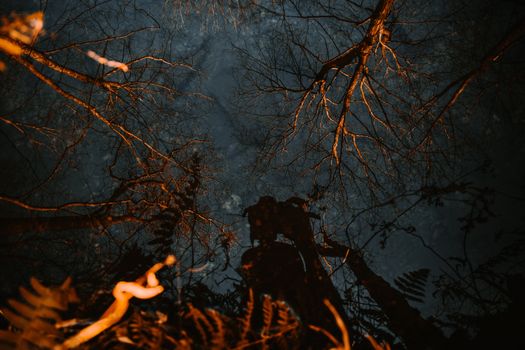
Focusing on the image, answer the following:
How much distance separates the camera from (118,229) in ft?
68.1

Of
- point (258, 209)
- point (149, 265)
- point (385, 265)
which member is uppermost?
point (385, 265)

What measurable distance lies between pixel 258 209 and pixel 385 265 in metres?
27.3

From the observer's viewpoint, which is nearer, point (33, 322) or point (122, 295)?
point (33, 322)

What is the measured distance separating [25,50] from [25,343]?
4.00 meters

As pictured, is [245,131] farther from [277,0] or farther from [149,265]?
[149,265]

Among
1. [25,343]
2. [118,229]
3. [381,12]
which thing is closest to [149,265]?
[25,343]

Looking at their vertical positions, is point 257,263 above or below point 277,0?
below

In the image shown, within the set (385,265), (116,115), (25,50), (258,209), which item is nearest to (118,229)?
(116,115)

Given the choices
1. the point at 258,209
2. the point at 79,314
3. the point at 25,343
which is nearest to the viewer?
the point at 25,343

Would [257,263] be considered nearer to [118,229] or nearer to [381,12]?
[381,12]

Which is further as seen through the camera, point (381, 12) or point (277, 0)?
point (277, 0)

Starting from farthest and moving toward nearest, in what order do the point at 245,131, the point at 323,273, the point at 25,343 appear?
1. the point at 245,131
2. the point at 323,273
3. the point at 25,343

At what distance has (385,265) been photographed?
26703mm

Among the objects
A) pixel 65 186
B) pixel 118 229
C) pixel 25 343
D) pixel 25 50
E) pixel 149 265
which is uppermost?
pixel 65 186
